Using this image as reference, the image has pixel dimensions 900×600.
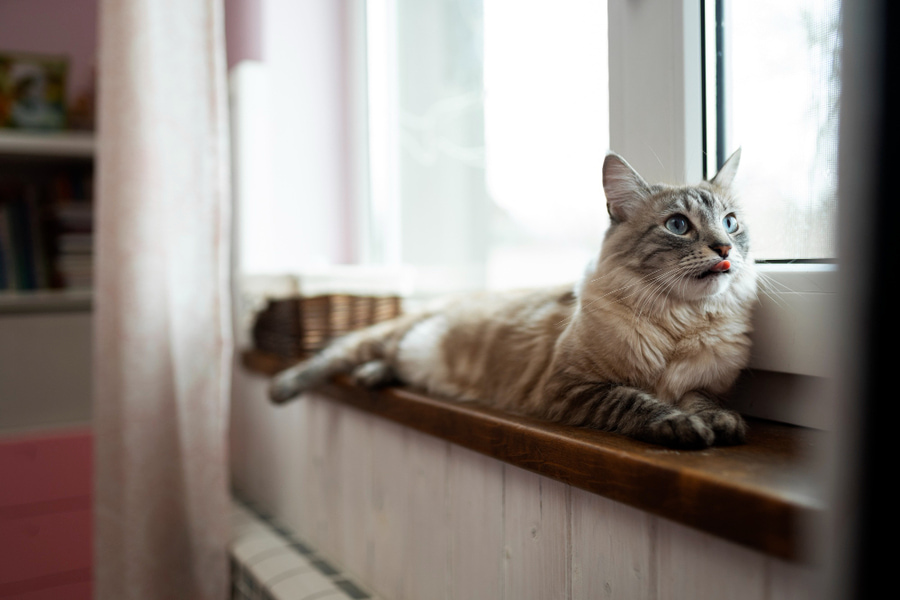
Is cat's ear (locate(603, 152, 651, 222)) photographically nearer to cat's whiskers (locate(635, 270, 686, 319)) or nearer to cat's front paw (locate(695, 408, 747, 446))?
cat's whiskers (locate(635, 270, 686, 319))

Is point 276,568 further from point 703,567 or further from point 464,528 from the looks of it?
point 703,567

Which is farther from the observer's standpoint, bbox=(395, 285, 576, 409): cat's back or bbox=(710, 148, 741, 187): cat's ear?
bbox=(395, 285, 576, 409): cat's back

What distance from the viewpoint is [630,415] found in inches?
25.5

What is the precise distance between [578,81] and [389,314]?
71cm

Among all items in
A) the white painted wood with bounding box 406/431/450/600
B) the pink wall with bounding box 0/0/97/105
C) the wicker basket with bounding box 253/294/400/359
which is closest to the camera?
the white painted wood with bounding box 406/431/450/600

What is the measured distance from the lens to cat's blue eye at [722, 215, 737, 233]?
691mm

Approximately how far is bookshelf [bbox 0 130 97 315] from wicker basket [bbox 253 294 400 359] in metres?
0.93

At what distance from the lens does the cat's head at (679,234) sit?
2.13 feet

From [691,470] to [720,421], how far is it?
0.13 meters

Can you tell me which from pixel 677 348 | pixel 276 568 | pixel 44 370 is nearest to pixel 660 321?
pixel 677 348

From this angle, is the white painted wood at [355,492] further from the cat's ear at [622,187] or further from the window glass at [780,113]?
the window glass at [780,113]

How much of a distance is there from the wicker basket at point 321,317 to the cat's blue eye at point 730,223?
3.03ft

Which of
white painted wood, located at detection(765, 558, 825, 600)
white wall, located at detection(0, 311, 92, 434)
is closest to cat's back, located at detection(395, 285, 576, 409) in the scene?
white painted wood, located at detection(765, 558, 825, 600)

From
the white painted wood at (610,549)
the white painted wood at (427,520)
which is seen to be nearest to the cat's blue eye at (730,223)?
the white painted wood at (610,549)
